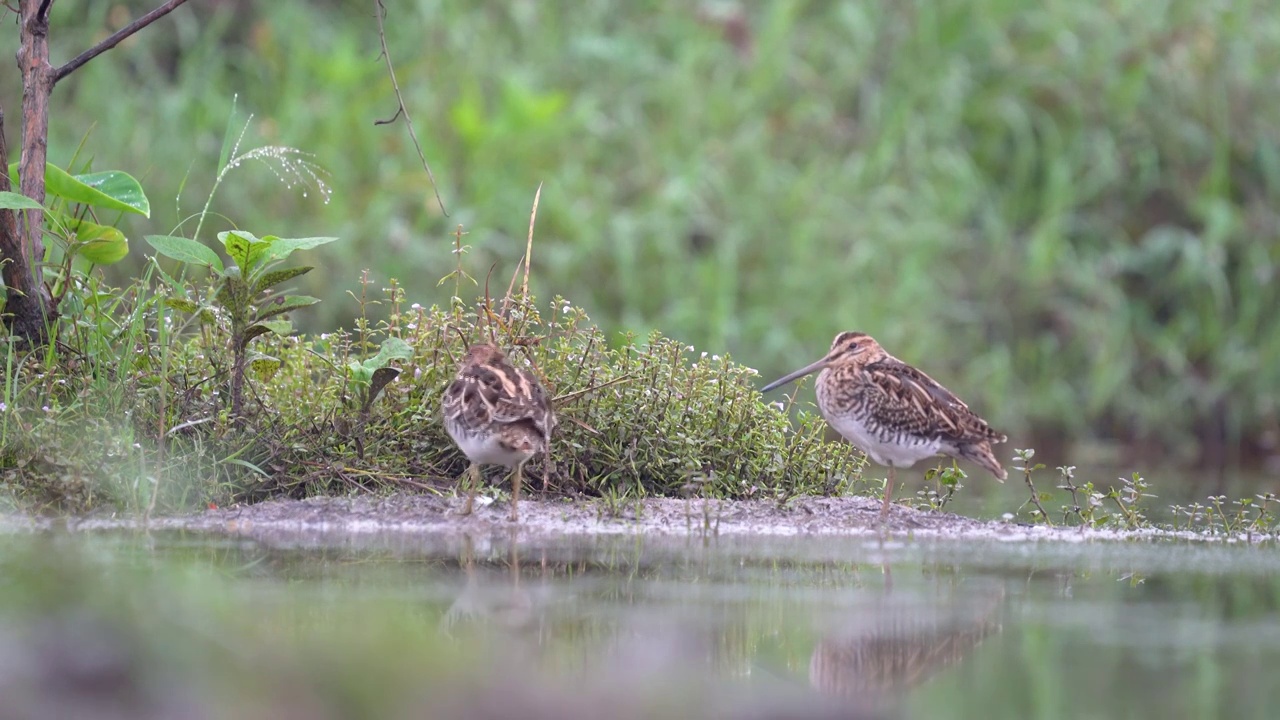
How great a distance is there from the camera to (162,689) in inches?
128

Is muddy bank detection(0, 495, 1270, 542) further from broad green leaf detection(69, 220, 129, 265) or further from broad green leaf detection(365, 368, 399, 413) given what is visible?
broad green leaf detection(69, 220, 129, 265)

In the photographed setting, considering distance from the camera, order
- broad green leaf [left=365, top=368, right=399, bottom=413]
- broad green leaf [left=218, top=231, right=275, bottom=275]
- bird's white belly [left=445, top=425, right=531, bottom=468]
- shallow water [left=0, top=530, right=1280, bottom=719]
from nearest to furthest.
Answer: shallow water [left=0, top=530, right=1280, bottom=719], bird's white belly [left=445, top=425, right=531, bottom=468], broad green leaf [left=218, top=231, right=275, bottom=275], broad green leaf [left=365, top=368, right=399, bottom=413]

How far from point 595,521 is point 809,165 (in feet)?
22.6

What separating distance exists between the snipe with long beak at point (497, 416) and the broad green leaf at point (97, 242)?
149cm

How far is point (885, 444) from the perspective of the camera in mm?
6703

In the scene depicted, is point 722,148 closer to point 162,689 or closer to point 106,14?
point 106,14

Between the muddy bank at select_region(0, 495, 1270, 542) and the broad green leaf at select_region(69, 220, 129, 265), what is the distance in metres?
1.20

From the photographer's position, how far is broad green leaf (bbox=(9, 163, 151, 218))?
6270 millimetres

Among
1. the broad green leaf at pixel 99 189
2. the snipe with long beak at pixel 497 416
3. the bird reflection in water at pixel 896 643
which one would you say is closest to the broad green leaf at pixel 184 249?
the broad green leaf at pixel 99 189

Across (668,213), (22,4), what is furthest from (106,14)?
(22,4)

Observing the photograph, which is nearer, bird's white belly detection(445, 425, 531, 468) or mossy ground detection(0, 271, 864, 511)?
bird's white belly detection(445, 425, 531, 468)

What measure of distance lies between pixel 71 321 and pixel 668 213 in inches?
233

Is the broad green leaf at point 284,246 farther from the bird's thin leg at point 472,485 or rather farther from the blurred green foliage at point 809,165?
the blurred green foliage at point 809,165

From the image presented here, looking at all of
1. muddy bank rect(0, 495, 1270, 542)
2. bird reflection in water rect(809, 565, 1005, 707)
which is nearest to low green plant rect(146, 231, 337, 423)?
muddy bank rect(0, 495, 1270, 542)
